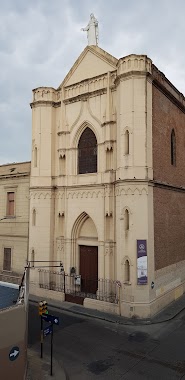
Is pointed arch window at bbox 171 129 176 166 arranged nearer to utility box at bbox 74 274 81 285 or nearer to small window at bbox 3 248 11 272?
utility box at bbox 74 274 81 285

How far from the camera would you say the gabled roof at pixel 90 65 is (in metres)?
21.6

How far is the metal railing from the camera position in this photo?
19.3 metres

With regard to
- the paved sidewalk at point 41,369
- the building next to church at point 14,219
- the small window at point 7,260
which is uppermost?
the building next to church at point 14,219

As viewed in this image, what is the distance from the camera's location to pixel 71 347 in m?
14.0

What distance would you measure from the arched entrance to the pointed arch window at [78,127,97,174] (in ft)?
10.2

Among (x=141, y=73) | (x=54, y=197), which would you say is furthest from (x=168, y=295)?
(x=141, y=73)

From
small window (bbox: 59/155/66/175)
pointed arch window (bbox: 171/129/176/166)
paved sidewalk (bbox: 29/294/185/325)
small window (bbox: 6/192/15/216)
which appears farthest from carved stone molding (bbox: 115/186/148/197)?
small window (bbox: 6/192/15/216)

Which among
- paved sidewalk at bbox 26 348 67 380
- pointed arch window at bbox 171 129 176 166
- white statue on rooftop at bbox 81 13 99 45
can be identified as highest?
white statue on rooftop at bbox 81 13 99 45

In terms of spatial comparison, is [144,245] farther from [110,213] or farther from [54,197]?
[54,197]

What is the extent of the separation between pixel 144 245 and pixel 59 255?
6.99m

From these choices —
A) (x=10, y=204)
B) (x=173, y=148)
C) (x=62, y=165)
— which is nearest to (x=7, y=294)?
(x=62, y=165)

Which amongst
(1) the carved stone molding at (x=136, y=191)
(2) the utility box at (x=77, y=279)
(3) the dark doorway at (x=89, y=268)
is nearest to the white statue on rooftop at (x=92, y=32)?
(1) the carved stone molding at (x=136, y=191)

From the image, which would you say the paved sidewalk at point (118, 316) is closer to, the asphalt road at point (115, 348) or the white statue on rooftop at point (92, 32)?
the asphalt road at point (115, 348)

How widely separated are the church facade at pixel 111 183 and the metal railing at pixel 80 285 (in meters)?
0.08
